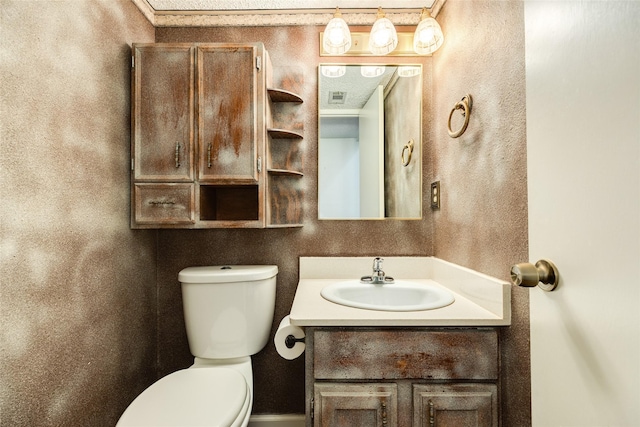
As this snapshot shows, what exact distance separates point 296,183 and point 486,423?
1255 mm

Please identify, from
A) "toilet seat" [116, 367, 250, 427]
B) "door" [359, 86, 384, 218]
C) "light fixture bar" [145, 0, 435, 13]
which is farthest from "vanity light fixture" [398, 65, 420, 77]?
"toilet seat" [116, 367, 250, 427]

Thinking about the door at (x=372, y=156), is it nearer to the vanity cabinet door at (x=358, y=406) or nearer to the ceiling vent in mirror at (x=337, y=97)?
the ceiling vent in mirror at (x=337, y=97)

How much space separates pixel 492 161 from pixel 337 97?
898mm

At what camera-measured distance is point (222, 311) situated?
1458 millimetres

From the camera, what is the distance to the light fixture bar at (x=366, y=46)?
169 cm

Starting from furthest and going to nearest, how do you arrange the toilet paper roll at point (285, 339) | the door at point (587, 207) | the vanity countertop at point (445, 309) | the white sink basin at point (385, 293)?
the white sink basin at point (385, 293) < the toilet paper roll at point (285, 339) < the vanity countertop at point (445, 309) < the door at point (587, 207)

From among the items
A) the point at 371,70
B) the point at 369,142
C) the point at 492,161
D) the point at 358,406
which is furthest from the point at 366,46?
the point at 358,406

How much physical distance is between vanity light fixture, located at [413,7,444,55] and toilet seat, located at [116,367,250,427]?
5.45 ft

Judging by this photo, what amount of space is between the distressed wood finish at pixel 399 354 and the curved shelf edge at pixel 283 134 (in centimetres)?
96

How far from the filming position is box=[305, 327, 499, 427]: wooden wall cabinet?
1.04m

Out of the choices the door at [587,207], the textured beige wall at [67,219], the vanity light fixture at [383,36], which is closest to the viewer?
the door at [587,207]

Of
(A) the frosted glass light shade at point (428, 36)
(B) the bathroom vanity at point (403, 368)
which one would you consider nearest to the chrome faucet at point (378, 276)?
(B) the bathroom vanity at point (403, 368)

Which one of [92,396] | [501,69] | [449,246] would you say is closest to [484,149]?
[501,69]

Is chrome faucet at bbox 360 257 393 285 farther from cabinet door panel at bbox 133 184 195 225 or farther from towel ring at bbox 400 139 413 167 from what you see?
cabinet door panel at bbox 133 184 195 225
